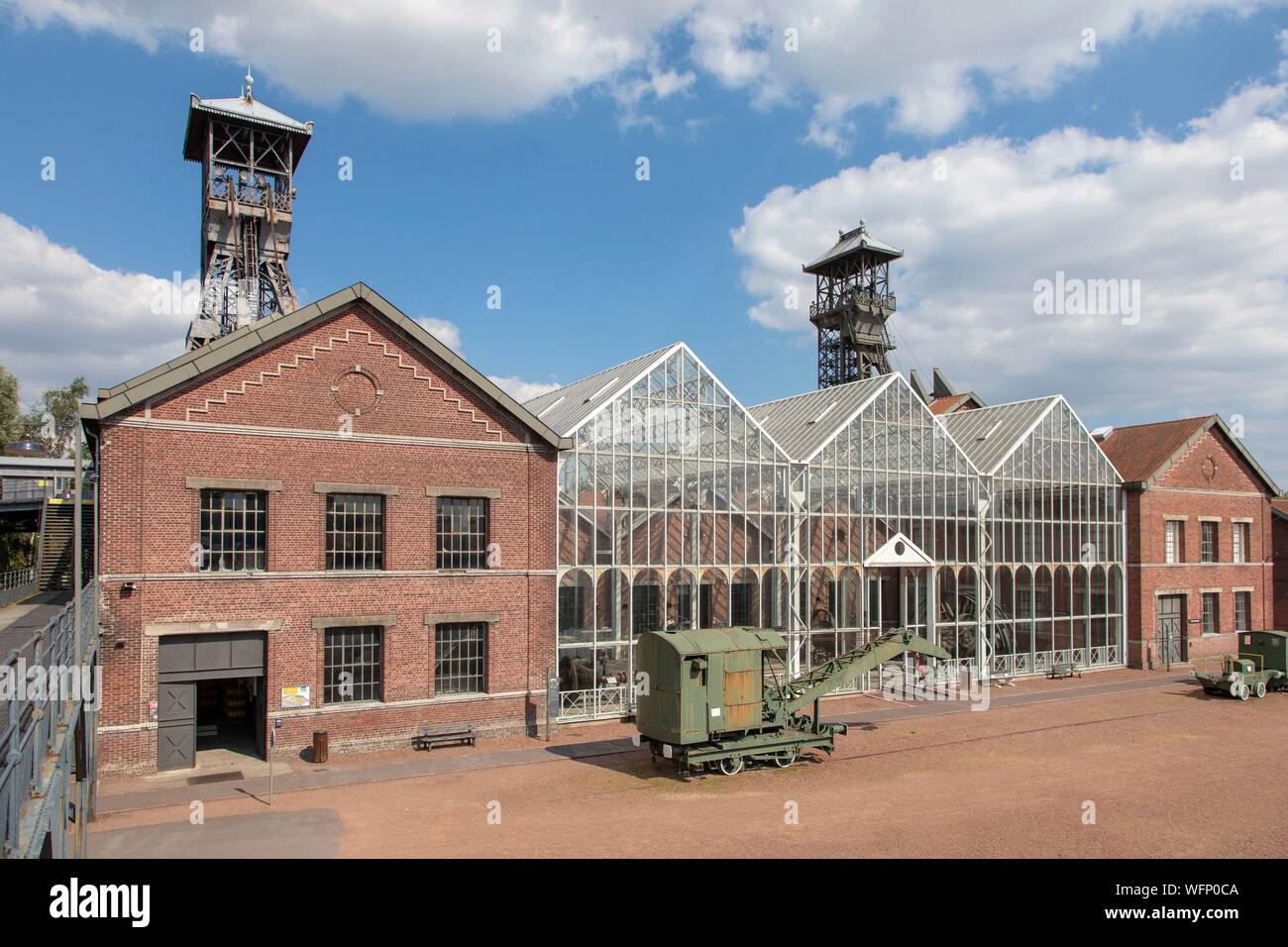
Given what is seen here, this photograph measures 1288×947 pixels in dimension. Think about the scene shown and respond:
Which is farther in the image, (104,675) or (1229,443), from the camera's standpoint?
(1229,443)

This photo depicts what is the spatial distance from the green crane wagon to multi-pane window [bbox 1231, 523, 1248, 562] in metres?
30.8

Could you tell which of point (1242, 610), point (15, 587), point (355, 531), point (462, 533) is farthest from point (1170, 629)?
point (15, 587)

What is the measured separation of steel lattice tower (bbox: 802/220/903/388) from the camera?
186 feet

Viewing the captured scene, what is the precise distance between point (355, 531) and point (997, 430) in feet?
90.0

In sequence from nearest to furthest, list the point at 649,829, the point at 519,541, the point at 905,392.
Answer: the point at 649,829 < the point at 519,541 < the point at 905,392

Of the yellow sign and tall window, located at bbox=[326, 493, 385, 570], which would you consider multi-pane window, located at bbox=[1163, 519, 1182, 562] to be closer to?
tall window, located at bbox=[326, 493, 385, 570]

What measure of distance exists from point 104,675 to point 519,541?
10.3 m

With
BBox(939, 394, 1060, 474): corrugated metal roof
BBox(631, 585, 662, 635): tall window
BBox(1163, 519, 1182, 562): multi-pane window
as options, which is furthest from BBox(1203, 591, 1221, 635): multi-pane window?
BBox(631, 585, 662, 635): tall window

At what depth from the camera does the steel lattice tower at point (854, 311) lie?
5666 cm

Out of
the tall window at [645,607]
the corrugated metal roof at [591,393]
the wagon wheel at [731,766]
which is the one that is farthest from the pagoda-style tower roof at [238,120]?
the wagon wheel at [731,766]
